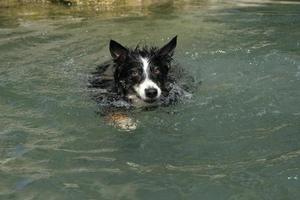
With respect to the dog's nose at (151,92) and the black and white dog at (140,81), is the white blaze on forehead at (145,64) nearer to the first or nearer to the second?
the black and white dog at (140,81)

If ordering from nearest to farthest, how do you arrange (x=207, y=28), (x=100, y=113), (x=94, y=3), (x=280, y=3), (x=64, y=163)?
1. (x=64, y=163)
2. (x=100, y=113)
3. (x=207, y=28)
4. (x=280, y=3)
5. (x=94, y=3)

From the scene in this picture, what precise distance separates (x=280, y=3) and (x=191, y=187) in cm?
1340

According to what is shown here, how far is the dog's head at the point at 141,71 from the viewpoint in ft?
26.4

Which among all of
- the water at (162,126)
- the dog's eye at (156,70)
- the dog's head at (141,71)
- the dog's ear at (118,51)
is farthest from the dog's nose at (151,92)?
the dog's ear at (118,51)

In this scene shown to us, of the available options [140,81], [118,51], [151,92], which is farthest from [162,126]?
[118,51]

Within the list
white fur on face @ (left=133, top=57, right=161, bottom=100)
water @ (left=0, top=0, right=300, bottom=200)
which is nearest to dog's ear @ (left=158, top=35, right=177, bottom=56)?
white fur on face @ (left=133, top=57, right=161, bottom=100)

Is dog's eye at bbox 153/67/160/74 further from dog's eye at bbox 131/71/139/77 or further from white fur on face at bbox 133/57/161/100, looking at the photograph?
dog's eye at bbox 131/71/139/77

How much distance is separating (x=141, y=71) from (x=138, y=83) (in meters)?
0.19

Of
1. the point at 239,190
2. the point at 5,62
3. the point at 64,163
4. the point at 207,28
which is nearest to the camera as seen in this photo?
the point at 239,190

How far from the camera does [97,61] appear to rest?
11.2 m

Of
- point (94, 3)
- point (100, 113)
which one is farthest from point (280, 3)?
point (100, 113)

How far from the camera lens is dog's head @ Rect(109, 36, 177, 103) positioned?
8.05m

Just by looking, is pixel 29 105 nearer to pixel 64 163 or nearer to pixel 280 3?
pixel 64 163

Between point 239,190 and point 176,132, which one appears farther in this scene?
point 176,132
